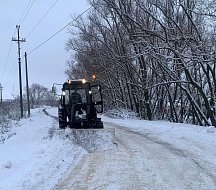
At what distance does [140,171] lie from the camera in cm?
898

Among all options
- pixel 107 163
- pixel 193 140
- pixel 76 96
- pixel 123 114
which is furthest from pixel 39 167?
pixel 123 114

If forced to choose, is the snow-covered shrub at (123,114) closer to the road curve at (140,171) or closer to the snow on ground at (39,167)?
the snow on ground at (39,167)

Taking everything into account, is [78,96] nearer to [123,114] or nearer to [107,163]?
[107,163]

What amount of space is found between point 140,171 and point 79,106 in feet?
40.2

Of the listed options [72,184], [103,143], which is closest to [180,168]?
[72,184]

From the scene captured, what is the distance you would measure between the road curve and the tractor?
26.8 ft

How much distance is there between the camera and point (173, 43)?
2486cm

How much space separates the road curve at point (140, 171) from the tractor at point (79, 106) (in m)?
8.17

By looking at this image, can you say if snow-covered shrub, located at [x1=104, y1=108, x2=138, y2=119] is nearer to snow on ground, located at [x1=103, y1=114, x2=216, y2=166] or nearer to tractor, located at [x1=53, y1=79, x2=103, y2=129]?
tractor, located at [x1=53, y1=79, x2=103, y2=129]

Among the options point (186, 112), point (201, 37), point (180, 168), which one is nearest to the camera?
point (180, 168)

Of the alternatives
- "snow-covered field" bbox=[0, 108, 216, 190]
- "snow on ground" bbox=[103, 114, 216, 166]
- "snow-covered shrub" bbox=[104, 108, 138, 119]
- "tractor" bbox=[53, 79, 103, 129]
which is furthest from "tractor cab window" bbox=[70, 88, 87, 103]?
"snow-covered shrub" bbox=[104, 108, 138, 119]

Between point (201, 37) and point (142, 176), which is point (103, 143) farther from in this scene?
point (201, 37)

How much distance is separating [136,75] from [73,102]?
16.9 metres

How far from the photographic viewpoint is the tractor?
20531 millimetres
